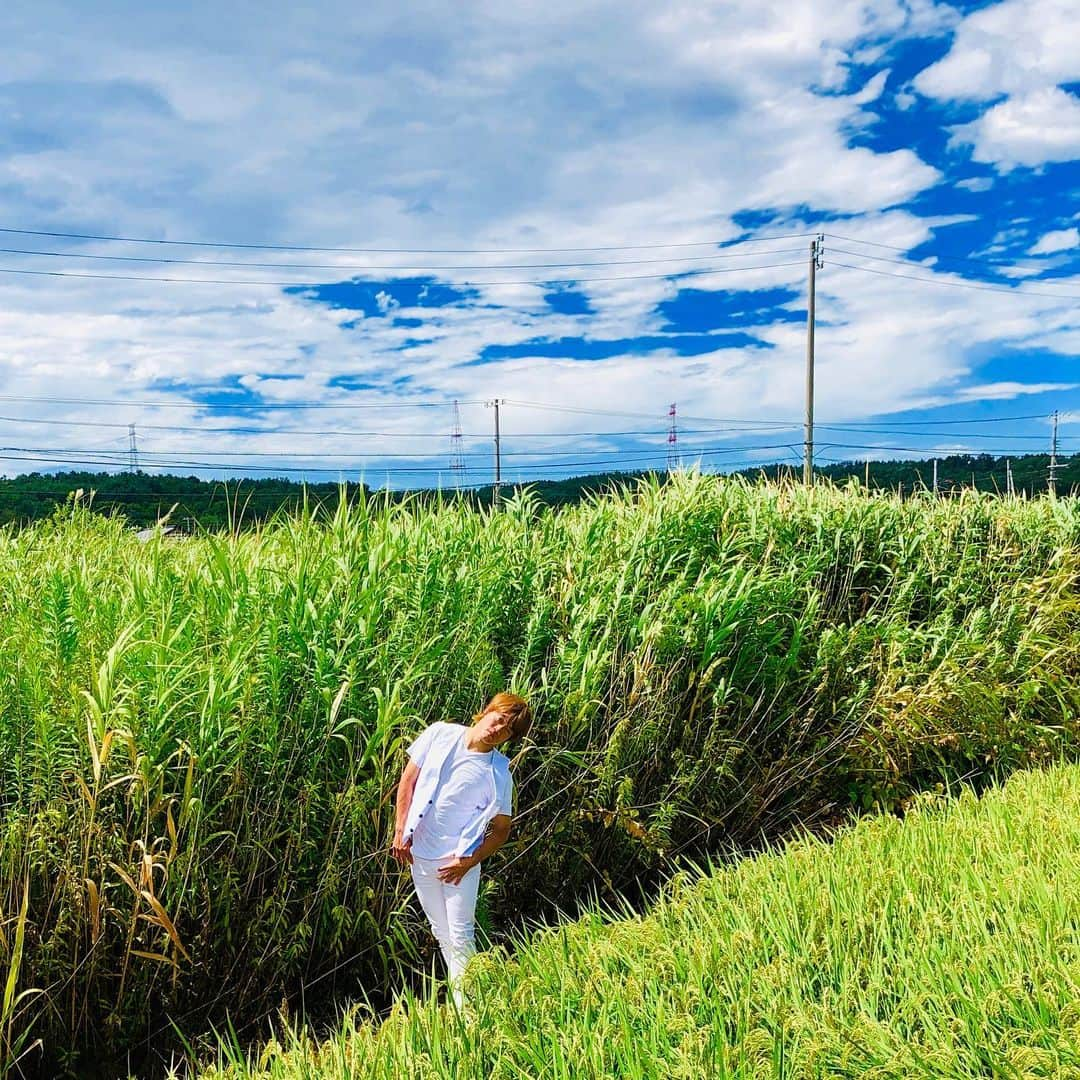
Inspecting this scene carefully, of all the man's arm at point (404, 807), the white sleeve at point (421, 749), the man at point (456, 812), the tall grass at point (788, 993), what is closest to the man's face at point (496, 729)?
the man at point (456, 812)

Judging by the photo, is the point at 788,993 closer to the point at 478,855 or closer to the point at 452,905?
the point at 478,855

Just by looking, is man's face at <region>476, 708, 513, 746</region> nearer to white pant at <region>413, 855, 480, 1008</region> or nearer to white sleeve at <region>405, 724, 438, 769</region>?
white sleeve at <region>405, 724, 438, 769</region>

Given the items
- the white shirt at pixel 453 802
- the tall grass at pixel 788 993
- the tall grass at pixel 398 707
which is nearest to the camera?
the tall grass at pixel 788 993

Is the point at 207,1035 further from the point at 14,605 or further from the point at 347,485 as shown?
the point at 347,485

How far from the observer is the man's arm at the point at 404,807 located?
3984 mm

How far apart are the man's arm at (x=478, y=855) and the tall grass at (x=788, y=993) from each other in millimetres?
350

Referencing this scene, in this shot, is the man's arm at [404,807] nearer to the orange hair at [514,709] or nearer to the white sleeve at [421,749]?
the white sleeve at [421,749]

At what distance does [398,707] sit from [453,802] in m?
0.53

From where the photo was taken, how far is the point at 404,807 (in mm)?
4012

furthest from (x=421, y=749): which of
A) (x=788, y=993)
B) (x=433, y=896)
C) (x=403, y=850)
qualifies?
(x=788, y=993)

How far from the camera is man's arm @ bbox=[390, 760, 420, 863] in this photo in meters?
3.98

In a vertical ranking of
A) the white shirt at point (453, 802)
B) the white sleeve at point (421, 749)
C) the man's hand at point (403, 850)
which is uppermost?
the white sleeve at point (421, 749)

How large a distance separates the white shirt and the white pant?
0.08 meters

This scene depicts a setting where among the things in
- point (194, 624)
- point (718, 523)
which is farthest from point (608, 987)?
point (718, 523)
